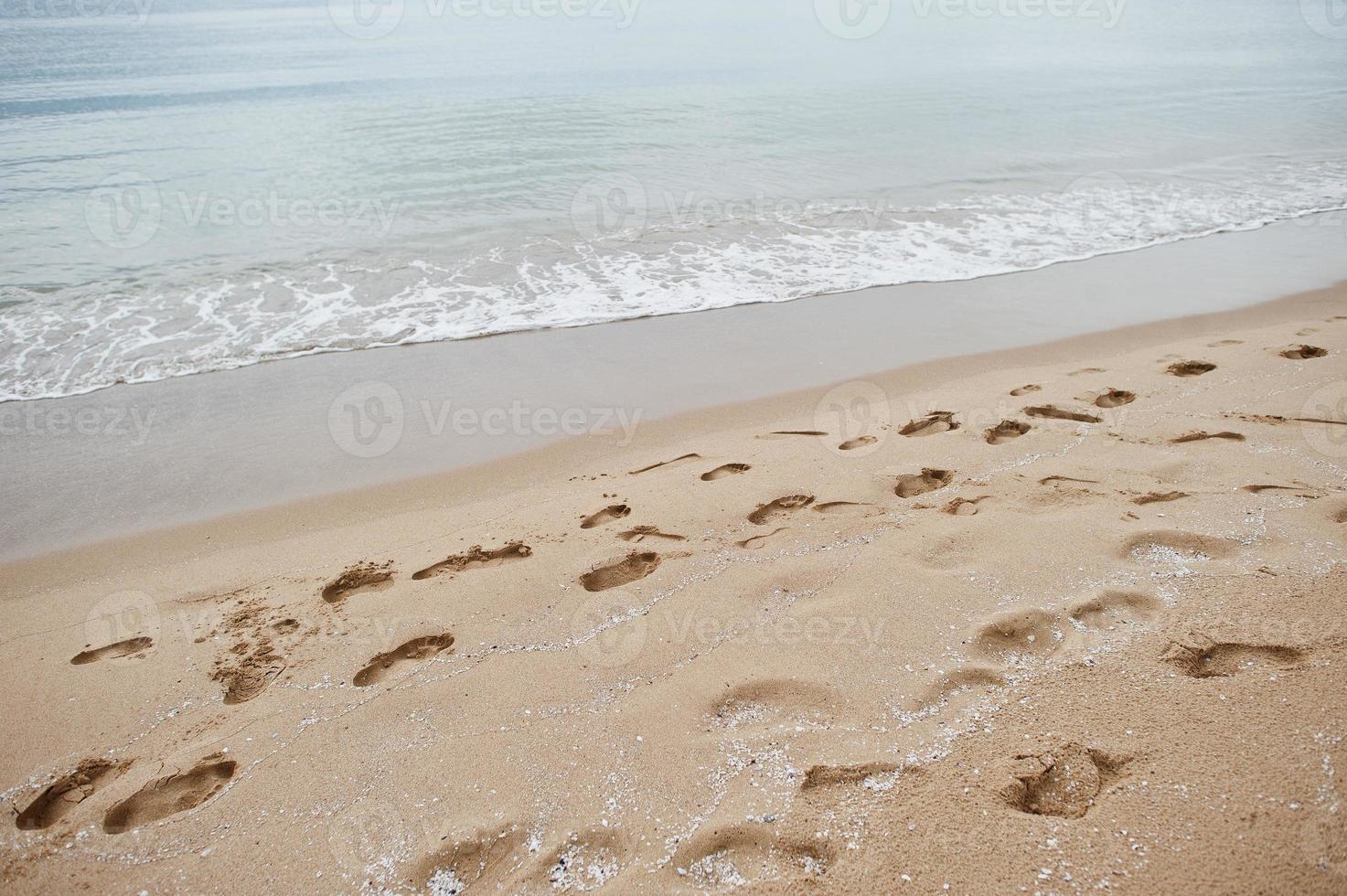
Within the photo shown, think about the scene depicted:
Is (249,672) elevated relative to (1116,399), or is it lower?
lower

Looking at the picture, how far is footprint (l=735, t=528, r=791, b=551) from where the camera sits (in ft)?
11.1

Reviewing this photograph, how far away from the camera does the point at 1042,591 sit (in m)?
2.91

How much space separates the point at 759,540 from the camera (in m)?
3.44

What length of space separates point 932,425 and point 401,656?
342 cm

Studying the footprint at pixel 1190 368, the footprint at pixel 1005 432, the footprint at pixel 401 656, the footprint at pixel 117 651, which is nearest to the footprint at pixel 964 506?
the footprint at pixel 1005 432

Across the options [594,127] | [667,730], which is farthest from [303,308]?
[594,127]

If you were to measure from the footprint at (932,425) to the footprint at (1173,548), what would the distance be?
1.42m

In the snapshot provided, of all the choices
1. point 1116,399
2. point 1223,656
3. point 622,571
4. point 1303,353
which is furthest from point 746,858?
point 1303,353

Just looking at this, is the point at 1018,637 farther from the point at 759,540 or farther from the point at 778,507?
the point at 778,507

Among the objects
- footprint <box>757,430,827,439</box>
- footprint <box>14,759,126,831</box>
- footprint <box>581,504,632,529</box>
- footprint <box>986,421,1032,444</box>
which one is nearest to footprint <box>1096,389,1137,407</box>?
footprint <box>986,421,1032,444</box>

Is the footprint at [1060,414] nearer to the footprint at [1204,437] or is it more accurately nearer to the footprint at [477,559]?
the footprint at [1204,437]

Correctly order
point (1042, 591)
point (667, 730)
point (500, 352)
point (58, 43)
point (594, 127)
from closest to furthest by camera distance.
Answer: point (667, 730), point (1042, 591), point (500, 352), point (594, 127), point (58, 43)

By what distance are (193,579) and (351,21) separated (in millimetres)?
50407

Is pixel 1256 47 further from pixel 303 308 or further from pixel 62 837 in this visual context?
pixel 62 837
